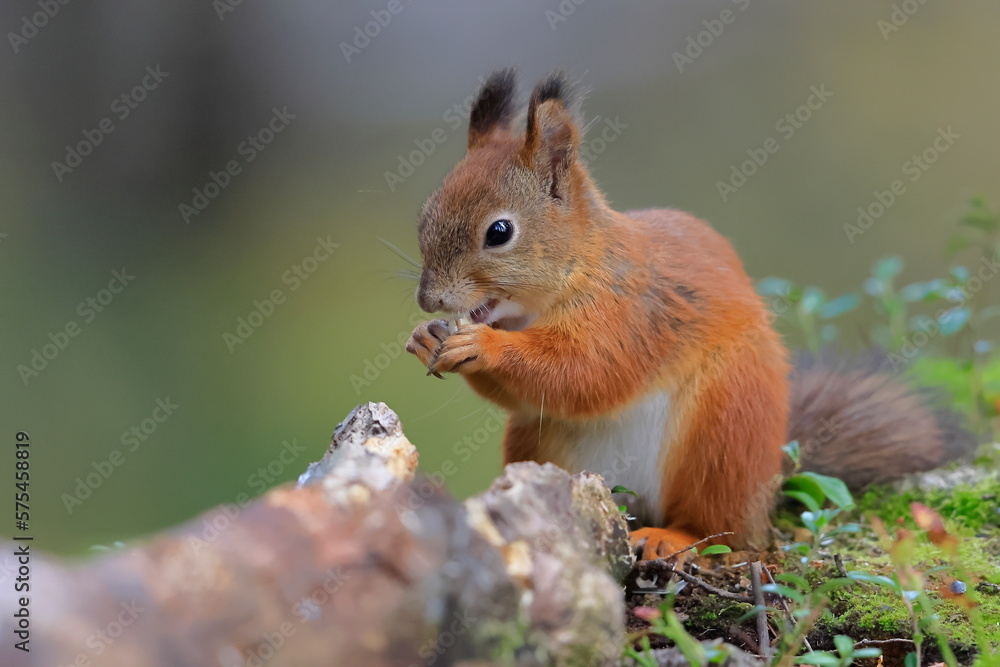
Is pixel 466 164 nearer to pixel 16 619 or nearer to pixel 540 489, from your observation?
pixel 540 489

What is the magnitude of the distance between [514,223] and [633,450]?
0.67m

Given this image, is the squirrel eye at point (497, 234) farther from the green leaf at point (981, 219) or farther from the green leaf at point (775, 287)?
the green leaf at point (981, 219)

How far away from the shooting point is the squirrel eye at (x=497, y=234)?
85.8 inches

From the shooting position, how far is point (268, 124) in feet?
21.7

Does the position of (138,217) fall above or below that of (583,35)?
below

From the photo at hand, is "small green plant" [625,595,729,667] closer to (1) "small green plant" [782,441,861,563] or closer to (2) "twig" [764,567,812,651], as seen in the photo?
(2) "twig" [764,567,812,651]

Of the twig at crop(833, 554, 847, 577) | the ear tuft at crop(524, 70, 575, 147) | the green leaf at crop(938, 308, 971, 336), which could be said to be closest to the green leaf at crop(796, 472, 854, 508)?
the twig at crop(833, 554, 847, 577)

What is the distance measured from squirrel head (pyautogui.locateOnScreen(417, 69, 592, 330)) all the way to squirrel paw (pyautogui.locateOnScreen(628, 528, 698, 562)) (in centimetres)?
61

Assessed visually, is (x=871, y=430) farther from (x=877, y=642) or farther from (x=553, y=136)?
(x=553, y=136)

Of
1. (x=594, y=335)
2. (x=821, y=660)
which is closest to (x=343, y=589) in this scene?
(x=821, y=660)

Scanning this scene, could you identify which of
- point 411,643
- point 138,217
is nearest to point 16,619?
point 411,643

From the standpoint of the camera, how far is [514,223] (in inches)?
86.4

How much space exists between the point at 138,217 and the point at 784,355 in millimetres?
4893

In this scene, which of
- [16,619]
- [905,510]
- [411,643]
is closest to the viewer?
[16,619]
